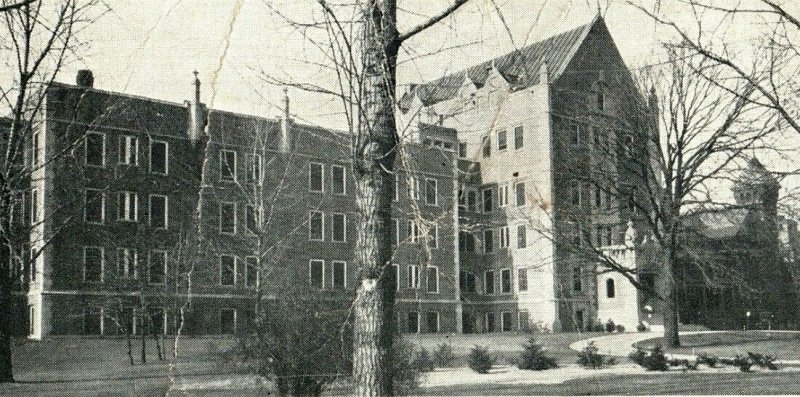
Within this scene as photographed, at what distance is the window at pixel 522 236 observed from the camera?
5228cm

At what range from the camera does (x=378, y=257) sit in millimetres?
6520

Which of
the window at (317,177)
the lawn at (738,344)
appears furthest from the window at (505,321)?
the lawn at (738,344)

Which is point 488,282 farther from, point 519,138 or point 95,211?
point 95,211

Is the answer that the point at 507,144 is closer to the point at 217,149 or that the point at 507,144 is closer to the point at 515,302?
the point at 515,302

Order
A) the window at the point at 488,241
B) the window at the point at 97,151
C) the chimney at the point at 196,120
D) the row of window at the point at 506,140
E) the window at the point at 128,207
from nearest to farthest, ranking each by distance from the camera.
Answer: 1. the window at the point at 97,151
2. the window at the point at 128,207
3. the chimney at the point at 196,120
4. the row of window at the point at 506,140
5. the window at the point at 488,241

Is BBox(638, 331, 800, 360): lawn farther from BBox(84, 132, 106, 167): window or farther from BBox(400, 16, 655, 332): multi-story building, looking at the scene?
BBox(84, 132, 106, 167): window

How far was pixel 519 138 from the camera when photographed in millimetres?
51750

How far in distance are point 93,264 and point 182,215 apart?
4733 millimetres

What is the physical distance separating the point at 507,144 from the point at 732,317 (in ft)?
65.2

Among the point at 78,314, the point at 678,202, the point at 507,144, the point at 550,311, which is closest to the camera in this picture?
the point at 678,202

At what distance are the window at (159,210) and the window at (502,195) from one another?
22.7m

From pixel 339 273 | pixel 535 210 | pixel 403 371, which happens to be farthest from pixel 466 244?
pixel 403 371

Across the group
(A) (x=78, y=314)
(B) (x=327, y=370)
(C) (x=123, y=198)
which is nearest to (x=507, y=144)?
(C) (x=123, y=198)

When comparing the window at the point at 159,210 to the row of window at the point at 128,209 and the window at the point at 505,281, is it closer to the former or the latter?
the row of window at the point at 128,209
